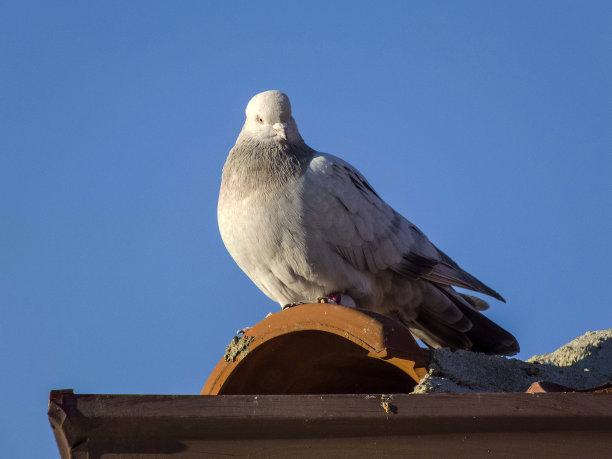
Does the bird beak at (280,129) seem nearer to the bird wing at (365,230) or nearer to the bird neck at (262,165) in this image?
the bird neck at (262,165)

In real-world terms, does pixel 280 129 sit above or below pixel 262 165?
above

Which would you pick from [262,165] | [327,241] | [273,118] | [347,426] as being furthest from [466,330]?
[347,426]

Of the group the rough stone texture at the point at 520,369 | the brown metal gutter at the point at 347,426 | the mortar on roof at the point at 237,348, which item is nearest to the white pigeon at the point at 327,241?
the rough stone texture at the point at 520,369

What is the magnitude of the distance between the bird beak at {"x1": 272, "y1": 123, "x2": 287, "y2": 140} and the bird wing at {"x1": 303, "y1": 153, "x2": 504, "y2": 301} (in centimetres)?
25

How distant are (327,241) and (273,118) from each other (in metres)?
0.96

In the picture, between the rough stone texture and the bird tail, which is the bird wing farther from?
the rough stone texture

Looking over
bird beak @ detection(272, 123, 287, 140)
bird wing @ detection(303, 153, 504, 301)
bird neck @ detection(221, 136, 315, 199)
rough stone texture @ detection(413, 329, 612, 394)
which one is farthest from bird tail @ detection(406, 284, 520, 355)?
bird beak @ detection(272, 123, 287, 140)

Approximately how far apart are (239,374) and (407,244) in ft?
6.70

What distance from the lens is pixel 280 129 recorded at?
5.04 metres

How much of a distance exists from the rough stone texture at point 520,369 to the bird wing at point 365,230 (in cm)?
99

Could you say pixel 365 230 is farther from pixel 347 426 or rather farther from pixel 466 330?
pixel 347 426

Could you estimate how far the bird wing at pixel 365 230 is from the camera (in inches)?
184

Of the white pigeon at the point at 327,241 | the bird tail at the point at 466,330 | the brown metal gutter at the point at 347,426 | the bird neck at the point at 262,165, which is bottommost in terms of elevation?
the brown metal gutter at the point at 347,426

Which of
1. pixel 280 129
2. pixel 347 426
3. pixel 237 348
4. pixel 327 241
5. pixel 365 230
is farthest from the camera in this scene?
pixel 280 129
